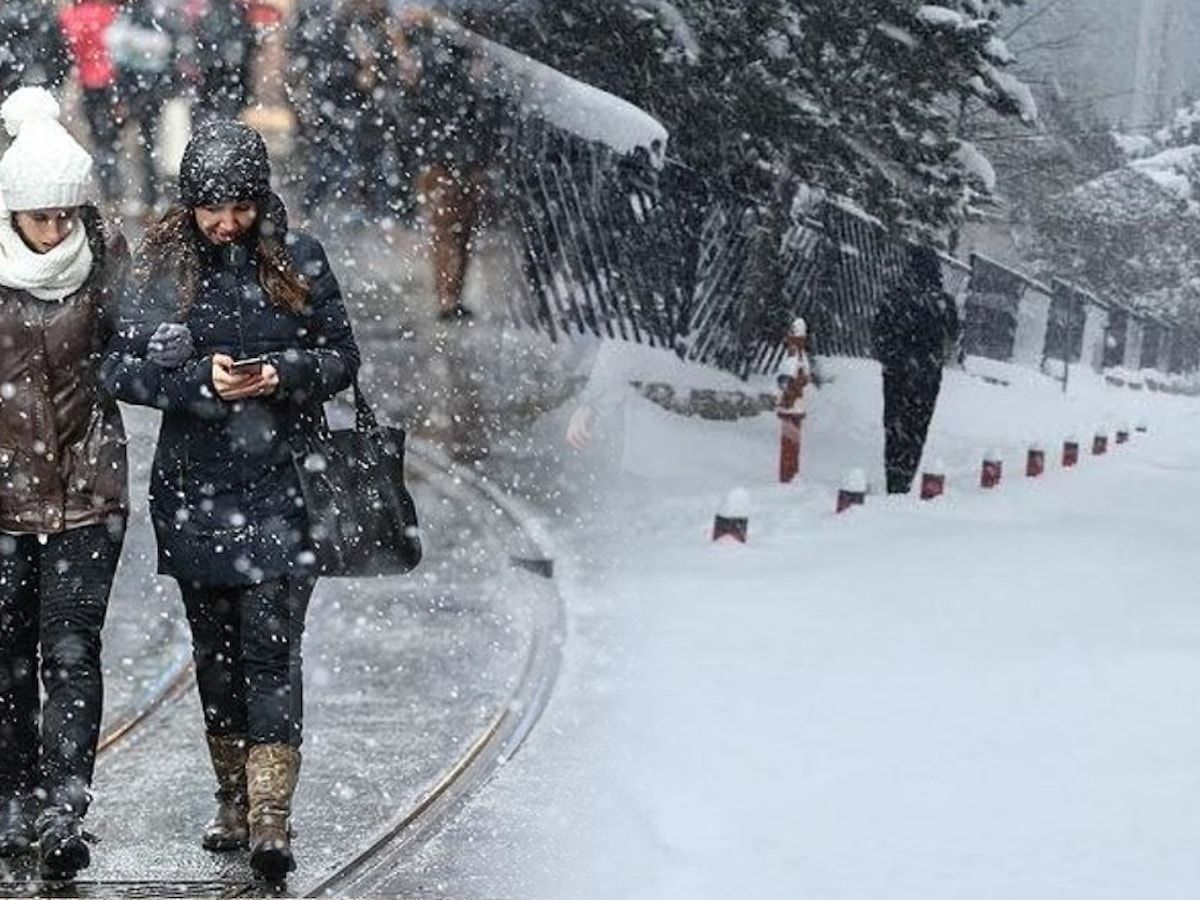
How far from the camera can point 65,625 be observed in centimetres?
402

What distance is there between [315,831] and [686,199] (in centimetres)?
1031

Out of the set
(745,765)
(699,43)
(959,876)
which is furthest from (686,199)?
(959,876)

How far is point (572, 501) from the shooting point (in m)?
11.2

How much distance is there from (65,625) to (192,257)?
866 mm

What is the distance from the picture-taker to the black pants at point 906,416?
12945 mm

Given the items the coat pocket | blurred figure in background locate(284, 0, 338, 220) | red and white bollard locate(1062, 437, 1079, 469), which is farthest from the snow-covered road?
red and white bollard locate(1062, 437, 1079, 469)

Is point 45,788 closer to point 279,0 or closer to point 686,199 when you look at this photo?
point 686,199

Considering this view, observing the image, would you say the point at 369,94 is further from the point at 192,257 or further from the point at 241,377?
the point at 241,377

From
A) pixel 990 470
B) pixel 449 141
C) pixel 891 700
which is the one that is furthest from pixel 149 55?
pixel 891 700

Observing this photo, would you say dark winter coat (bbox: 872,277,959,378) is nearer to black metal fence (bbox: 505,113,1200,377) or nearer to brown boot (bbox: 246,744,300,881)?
black metal fence (bbox: 505,113,1200,377)

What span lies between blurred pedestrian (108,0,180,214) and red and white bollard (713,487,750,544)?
9.17 meters

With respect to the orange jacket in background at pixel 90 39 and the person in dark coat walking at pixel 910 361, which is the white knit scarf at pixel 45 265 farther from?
the orange jacket in background at pixel 90 39

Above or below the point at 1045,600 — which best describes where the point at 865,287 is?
above

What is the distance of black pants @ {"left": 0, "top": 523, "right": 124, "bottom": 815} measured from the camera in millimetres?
4004
